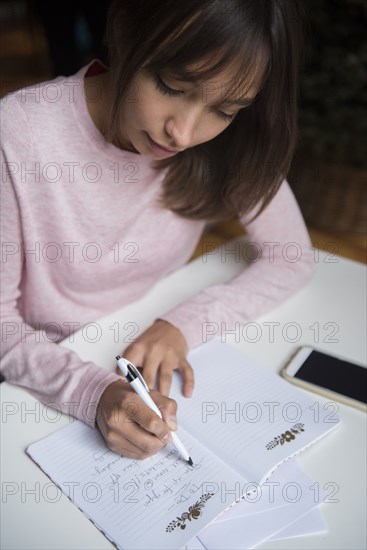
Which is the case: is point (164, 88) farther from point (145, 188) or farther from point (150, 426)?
point (150, 426)

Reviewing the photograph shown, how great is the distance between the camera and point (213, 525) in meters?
0.64

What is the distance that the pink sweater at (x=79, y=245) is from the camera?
87 cm

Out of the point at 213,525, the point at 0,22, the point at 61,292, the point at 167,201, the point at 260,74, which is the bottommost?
the point at 213,525

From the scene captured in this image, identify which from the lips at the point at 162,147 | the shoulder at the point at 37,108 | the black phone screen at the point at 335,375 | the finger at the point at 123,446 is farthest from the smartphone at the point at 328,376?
the shoulder at the point at 37,108

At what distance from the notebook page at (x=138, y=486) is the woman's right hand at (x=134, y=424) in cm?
2

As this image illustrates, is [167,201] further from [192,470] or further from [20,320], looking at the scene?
[192,470]

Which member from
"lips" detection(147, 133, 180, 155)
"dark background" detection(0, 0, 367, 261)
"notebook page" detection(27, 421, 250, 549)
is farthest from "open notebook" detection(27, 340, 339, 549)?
"dark background" detection(0, 0, 367, 261)

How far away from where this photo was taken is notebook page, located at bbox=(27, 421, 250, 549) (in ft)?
2.08

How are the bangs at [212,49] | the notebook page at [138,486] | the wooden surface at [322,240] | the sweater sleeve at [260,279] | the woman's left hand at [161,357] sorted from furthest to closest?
the wooden surface at [322,240], the sweater sleeve at [260,279], the woman's left hand at [161,357], the bangs at [212,49], the notebook page at [138,486]

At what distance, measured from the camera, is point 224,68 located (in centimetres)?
77

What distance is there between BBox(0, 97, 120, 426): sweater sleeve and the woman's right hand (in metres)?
0.04

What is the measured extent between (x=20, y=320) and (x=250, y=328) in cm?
38

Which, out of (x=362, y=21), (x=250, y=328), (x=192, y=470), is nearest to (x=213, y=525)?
(x=192, y=470)

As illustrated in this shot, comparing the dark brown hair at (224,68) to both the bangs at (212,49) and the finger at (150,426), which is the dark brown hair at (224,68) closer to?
the bangs at (212,49)
